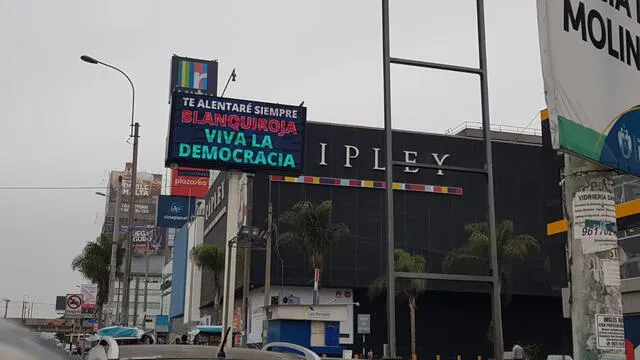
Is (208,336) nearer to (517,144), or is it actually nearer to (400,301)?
(400,301)

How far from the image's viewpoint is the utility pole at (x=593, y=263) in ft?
15.3

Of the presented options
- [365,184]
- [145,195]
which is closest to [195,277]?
[365,184]

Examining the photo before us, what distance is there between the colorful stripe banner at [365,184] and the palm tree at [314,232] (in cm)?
450

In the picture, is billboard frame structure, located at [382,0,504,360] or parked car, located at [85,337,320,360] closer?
parked car, located at [85,337,320,360]

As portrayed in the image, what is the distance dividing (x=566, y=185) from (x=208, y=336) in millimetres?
26228

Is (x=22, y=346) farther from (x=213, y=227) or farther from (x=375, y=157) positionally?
(x=213, y=227)

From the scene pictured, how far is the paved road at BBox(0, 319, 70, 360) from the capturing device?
1.97 meters

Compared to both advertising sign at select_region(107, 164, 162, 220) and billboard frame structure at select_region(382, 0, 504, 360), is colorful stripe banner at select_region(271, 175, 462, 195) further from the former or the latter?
advertising sign at select_region(107, 164, 162, 220)

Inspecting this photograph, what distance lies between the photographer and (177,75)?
52.8m

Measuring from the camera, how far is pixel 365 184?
169ft

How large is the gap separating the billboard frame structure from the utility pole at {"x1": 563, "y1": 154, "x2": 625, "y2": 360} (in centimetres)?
175

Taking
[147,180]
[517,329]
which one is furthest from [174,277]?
[147,180]

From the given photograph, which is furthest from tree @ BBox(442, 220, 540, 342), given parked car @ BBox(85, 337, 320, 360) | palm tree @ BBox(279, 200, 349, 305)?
parked car @ BBox(85, 337, 320, 360)

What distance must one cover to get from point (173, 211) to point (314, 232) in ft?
120
